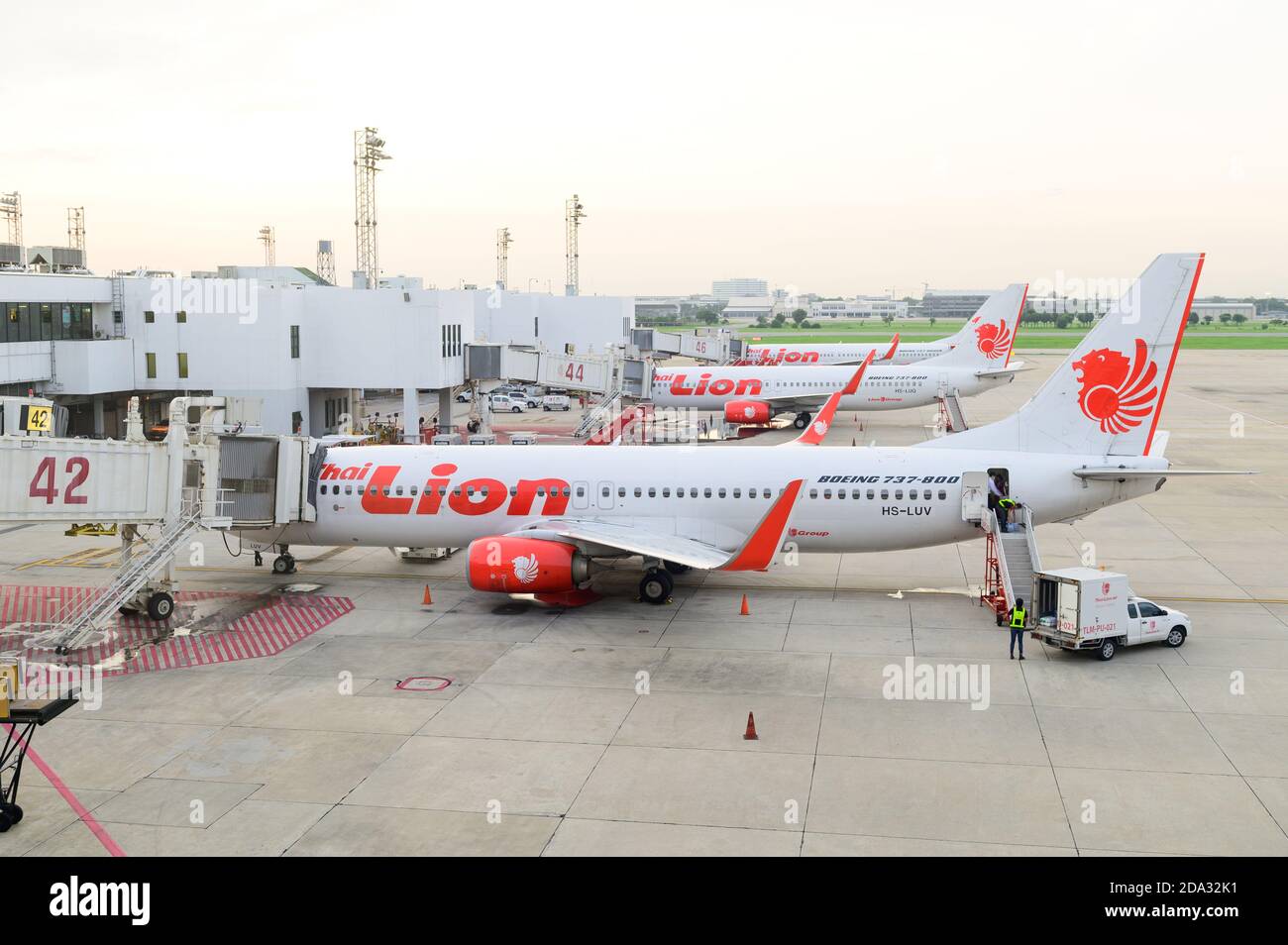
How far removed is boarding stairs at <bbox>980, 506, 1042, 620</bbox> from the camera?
28.1 m

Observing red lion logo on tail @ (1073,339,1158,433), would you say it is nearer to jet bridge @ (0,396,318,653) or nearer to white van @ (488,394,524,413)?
jet bridge @ (0,396,318,653)

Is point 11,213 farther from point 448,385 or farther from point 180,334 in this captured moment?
point 448,385

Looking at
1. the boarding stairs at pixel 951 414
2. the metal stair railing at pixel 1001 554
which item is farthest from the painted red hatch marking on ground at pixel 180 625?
the boarding stairs at pixel 951 414

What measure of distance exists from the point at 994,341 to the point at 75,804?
6903cm

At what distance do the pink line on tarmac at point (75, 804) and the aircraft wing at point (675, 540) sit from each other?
44.5 ft

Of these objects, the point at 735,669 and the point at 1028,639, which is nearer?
the point at 735,669

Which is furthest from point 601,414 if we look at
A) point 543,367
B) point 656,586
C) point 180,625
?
point 180,625

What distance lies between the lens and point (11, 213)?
8531 cm

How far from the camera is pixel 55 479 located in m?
27.0

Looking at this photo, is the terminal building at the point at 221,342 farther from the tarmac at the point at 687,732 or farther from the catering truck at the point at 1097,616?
the catering truck at the point at 1097,616

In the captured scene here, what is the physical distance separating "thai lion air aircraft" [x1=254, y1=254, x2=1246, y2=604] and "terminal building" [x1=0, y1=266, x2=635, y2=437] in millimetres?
21206

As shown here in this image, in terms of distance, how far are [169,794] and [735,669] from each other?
11986 mm

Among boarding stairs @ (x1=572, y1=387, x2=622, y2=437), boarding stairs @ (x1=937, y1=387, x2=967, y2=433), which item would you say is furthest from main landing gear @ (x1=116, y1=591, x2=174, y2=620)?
boarding stairs @ (x1=937, y1=387, x2=967, y2=433)
